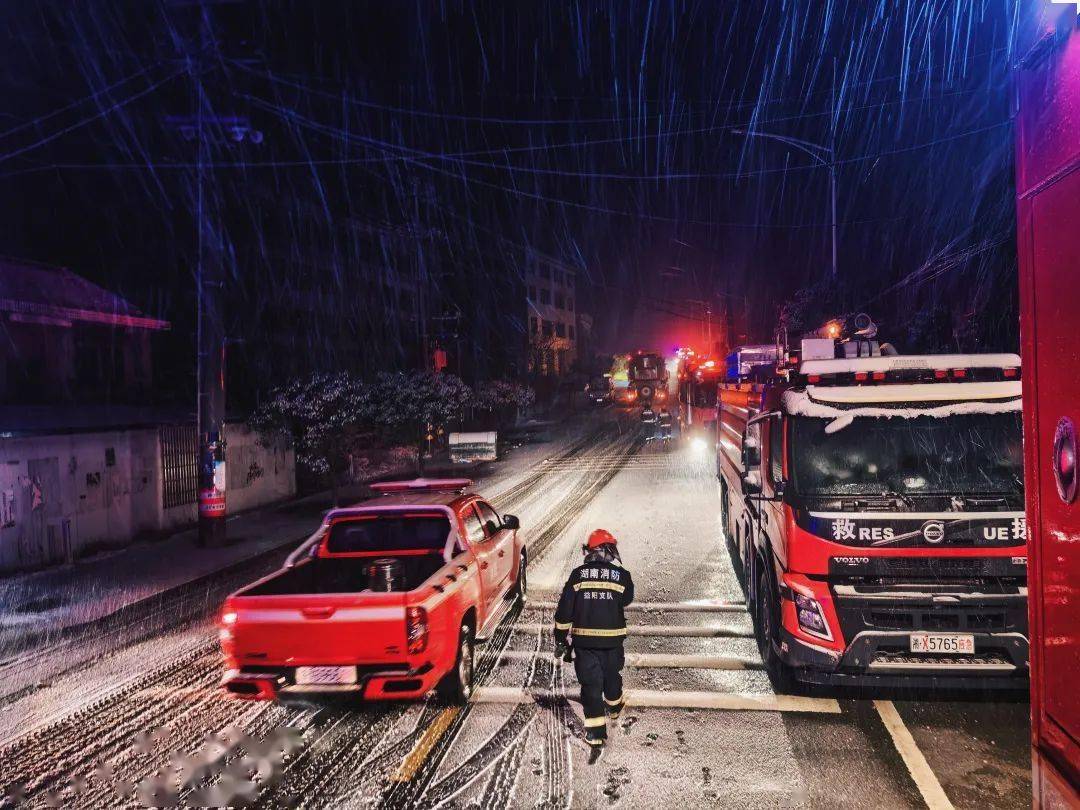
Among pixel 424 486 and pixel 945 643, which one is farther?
pixel 424 486

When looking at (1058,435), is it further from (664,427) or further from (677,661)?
(664,427)

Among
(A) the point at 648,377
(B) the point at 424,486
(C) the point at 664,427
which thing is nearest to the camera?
(B) the point at 424,486

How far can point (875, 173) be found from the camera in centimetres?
2434

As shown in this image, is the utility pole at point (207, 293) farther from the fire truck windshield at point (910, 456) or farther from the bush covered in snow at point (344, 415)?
the fire truck windshield at point (910, 456)

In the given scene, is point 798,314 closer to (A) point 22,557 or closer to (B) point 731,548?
(B) point 731,548

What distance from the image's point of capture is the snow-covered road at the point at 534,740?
4.84 meters

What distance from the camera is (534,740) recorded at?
564cm

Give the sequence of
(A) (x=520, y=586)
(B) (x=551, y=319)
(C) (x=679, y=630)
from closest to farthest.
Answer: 1. (C) (x=679, y=630)
2. (A) (x=520, y=586)
3. (B) (x=551, y=319)

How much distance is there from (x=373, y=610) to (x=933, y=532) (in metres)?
4.34

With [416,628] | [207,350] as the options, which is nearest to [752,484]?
[416,628]

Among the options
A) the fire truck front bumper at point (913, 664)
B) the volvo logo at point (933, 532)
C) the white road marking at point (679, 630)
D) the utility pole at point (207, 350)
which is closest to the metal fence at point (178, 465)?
the utility pole at point (207, 350)

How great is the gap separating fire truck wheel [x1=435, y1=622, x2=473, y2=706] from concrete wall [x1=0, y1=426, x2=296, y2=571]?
398 inches

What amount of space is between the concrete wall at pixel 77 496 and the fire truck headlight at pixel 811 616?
12.7 metres

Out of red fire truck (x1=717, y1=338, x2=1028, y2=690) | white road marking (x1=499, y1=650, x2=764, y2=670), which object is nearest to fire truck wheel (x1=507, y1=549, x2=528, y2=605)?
white road marking (x1=499, y1=650, x2=764, y2=670)
